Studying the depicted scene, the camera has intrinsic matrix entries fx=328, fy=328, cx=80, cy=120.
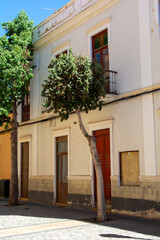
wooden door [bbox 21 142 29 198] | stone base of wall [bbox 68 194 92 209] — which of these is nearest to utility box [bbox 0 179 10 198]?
wooden door [bbox 21 142 29 198]

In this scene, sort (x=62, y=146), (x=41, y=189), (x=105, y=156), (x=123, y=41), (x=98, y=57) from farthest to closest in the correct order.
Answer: (x=41, y=189), (x=62, y=146), (x=98, y=57), (x=105, y=156), (x=123, y=41)

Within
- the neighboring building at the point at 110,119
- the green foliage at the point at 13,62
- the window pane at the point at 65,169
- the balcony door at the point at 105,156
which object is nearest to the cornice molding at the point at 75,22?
the neighboring building at the point at 110,119

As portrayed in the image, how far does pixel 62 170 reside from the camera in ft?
45.9

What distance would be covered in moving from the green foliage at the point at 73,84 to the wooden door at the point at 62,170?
417 cm

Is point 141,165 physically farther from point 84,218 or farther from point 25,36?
point 25,36

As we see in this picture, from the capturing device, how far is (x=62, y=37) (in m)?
14.6

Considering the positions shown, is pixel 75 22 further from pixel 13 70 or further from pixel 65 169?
pixel 65 169

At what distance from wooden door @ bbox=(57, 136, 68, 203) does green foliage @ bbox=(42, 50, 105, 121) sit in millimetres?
4172

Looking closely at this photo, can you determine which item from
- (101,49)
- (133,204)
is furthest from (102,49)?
(133,204)

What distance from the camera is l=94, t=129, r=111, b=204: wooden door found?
38.0 feet

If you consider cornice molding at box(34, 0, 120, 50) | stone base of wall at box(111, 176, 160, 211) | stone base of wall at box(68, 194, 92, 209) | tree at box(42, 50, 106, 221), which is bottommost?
stone base of wall at box(68, 194, 92, 209)

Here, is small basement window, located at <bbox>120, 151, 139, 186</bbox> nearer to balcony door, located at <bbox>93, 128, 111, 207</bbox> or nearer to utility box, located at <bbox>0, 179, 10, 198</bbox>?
balcony door, located at <bbox>93, 128, 111, 207</bbox>

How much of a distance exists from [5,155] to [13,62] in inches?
284

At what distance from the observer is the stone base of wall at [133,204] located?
961 centimetres
